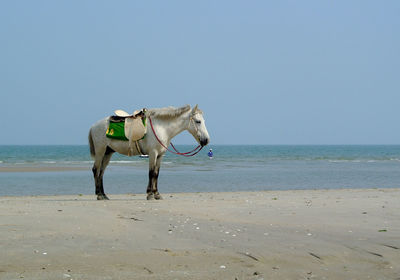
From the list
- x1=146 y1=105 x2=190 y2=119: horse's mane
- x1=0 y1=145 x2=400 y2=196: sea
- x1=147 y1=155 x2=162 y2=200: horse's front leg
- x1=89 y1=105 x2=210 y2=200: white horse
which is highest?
x1=146 y1=105 x2=190 y2=119: horse's mane

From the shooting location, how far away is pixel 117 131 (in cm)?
1196

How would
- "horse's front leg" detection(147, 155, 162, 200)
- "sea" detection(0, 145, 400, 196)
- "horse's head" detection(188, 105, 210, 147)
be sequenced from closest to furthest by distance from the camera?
1. "horse's front leg" detection(147, 155, 162, 200)
2. "horse's head" detection(188, 105, 210, 147)
3. "sea" detection(0, 145, 400, 196)

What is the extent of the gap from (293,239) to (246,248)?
75 centimetres

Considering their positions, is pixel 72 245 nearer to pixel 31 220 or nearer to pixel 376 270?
pixel 31 220

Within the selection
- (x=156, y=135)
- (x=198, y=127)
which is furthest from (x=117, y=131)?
(x=198, y=127)

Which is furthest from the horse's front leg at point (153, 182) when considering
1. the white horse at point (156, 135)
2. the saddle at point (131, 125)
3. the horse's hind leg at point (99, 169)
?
the horse's hind leg at point (99, 169)

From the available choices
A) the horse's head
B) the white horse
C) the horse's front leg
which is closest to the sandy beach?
the horse's front leg

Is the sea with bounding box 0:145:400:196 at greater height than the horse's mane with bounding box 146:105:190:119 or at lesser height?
lesser

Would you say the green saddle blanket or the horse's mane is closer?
the green saddle blanket

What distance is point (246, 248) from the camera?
5906mm

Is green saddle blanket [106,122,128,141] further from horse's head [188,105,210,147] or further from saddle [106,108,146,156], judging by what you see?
horse's head [188,105,210,147]

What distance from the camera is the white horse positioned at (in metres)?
11.9

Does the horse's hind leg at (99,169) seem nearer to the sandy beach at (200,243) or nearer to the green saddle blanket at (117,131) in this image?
the green saddle blanket at (117,131)

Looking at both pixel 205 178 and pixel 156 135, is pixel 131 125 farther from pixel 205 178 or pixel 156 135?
pixel 205 178
